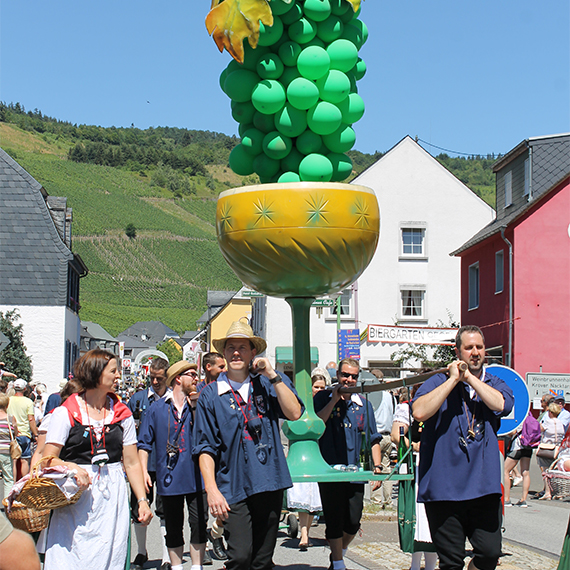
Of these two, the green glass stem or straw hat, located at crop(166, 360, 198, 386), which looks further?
straw hat, located at crop(166, 360, 198, 386)

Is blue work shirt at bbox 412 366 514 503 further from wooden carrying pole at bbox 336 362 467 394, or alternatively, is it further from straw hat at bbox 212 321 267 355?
straw hat at bbox 212 321 267 355

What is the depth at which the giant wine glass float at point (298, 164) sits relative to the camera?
5.93 metres

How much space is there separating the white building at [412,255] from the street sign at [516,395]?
27741 millimetres

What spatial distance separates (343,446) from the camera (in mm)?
6883

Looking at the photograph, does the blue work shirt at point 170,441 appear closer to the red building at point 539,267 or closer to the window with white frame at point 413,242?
the red building at point 539,267

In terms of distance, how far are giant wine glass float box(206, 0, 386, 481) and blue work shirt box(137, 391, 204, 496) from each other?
99 centimetres

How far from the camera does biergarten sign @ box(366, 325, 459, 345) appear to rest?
23.7 m

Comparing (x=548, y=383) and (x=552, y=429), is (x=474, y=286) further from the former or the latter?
(x=552, y=429)

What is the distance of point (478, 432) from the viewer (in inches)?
199

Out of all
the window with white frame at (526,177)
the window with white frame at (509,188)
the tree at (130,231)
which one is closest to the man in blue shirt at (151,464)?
the window with white frame at (526,177)

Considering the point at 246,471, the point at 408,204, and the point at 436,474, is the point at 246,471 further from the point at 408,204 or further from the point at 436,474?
the point at 408,204

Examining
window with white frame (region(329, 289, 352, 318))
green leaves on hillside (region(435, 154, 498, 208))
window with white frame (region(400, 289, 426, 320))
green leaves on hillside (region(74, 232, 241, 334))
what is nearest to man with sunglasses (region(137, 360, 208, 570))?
window with white frame (region(329, 289, 352, 318))

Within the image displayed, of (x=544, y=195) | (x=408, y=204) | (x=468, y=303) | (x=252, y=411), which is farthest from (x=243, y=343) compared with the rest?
(x=408, y=204)

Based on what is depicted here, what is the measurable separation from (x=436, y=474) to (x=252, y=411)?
115 centimetres
